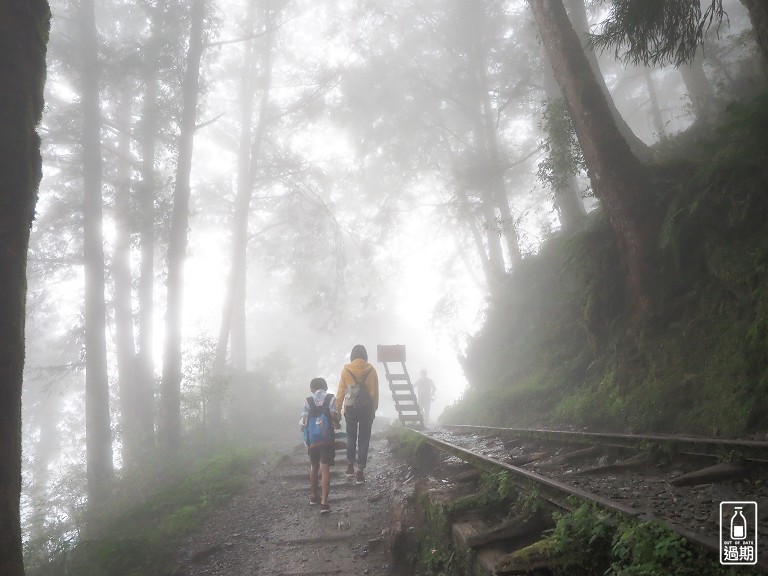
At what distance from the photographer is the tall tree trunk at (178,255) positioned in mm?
10922

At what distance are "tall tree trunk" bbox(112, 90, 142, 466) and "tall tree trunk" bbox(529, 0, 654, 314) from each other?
11.0 metres

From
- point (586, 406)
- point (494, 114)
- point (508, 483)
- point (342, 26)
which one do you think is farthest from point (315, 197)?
point (508, 483)

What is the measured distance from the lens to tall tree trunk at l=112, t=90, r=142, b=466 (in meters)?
12.5

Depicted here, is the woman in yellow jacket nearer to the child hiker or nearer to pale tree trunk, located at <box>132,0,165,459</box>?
the child hiker

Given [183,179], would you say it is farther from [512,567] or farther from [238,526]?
[512,567]

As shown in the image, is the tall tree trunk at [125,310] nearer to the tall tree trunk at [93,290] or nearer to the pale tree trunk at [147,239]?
the pale tree trunk at [147,239]

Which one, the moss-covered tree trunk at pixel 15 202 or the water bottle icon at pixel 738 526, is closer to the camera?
the water bottle icon at pixel 738 526

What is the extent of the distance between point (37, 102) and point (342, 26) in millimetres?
17719

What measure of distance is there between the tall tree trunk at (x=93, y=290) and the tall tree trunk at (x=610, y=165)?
12011mm

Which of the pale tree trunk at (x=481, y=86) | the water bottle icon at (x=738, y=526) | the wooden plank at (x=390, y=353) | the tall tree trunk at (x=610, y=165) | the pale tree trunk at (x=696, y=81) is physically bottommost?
the water bottle icon at (x=738, y=526)

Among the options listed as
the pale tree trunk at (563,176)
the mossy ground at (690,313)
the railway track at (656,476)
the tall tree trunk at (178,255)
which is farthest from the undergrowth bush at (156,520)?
the pale tree trunk at (563,176)

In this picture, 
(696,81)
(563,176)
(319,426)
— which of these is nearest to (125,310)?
(319,426)

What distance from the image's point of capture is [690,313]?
610 cm

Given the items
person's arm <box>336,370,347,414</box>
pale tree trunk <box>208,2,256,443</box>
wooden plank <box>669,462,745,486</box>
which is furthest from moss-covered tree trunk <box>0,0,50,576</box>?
pale tree trunk <box>208,2,256,443</box>
